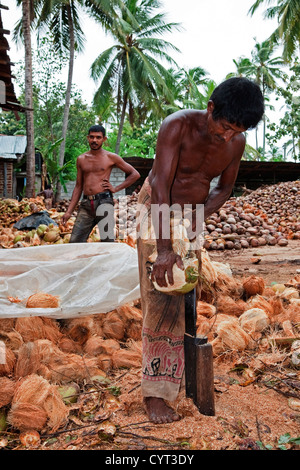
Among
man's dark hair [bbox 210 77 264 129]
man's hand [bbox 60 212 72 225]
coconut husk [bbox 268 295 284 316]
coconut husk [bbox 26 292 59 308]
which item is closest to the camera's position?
man's dark hair [bbox 210 77 264 129]

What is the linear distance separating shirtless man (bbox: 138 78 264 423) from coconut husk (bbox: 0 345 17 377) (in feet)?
2.65

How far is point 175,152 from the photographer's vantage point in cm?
168

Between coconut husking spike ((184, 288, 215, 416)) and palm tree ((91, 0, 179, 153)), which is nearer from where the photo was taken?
coconut husking spike ((184, 288, 215, 416))

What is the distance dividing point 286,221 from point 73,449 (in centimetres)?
907

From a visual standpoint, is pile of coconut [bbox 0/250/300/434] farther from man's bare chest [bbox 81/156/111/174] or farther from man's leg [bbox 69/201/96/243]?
man's bare chest [bbox 81/156/111/174]

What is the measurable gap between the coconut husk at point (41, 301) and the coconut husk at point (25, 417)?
0.91 metres

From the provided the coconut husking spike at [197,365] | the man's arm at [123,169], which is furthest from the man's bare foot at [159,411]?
the man's arm at [123,169]

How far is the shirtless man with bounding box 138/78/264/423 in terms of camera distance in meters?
1.62

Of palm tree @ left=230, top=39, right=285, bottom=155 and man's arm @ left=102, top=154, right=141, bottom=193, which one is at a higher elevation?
palm tree @ left=230, top=39, right=285, bottom=155

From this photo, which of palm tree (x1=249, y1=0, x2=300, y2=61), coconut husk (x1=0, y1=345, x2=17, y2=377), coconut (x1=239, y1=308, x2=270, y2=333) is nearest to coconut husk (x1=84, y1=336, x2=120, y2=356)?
coconut husk (x1=0, y1=345, x2=17, y2=377)

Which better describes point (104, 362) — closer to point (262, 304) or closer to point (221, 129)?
point (262, 304)

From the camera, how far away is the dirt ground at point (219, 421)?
5.28 ft

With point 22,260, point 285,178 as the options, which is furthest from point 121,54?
point 22,260
